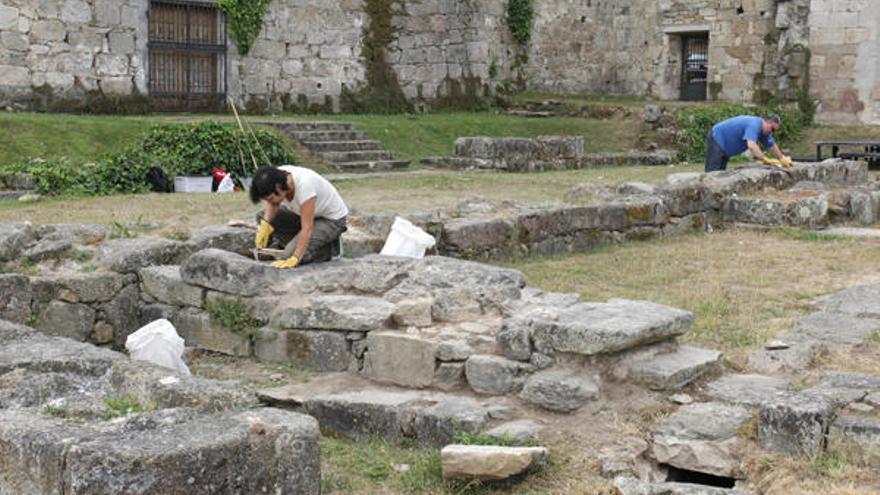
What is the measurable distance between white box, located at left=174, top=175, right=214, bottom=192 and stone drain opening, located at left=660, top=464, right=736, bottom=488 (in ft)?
35.0

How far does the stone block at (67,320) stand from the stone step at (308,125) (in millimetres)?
10995

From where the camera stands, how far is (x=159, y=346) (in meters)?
7.07

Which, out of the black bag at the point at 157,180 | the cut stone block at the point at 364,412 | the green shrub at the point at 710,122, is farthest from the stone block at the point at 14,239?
the green shrub at the point at 710,122

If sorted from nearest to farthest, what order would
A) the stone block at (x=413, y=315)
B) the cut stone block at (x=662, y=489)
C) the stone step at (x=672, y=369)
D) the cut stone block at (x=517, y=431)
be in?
the cut stone block at (x=662, y=489) < the cut stone block at (x=517, y=431) < the stone step at (x=672, y=369) < the stone block at (x=413, y=315)

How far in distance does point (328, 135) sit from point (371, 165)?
1346 mm

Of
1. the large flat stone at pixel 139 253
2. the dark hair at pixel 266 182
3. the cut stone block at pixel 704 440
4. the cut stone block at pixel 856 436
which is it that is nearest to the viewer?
the cut stone block at pixel 856 436

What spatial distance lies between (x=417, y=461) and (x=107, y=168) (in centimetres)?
989

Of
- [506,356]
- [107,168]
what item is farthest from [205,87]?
[506,356]

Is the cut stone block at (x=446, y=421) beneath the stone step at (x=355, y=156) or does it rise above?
beneath

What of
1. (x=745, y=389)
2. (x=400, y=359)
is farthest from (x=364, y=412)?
(x=745, y=389)

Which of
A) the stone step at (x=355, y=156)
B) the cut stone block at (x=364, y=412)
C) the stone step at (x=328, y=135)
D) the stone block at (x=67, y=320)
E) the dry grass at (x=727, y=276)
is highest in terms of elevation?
the stone step at (x=328, y=135)

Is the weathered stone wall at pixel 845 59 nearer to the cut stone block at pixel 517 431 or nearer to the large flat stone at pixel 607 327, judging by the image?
the large flat stone at pixel 607 327

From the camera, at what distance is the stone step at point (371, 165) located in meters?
17.9

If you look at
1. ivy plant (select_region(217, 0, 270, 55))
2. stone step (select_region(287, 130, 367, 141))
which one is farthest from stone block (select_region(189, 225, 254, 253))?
ivy plant (select_region(217, 0, 270, 55))
